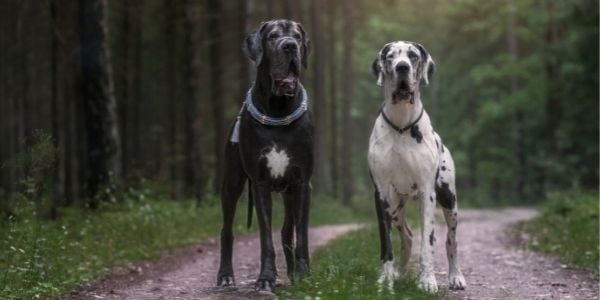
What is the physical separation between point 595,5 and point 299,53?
23.0m

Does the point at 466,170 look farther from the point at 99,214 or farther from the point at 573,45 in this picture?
the point at 99,214

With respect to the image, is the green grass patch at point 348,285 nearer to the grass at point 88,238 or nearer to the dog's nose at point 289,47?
the dog's nose at point 289,47

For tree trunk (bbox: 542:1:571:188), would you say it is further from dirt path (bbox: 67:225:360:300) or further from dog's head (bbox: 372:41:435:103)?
dog's head (bbox: 372:41:435:103)

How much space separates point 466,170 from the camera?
169 feet

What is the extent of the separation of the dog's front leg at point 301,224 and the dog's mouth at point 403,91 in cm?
130

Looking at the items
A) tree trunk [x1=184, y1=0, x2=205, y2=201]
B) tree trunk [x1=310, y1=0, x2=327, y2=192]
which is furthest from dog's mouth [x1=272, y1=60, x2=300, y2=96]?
tree trunk [x1=310, y1=0, x2=327, y2=192]

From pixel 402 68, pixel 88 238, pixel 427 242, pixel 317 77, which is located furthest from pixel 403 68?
pixel 317 77

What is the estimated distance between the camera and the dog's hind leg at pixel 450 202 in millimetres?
8805

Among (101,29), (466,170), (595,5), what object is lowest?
(466,170)

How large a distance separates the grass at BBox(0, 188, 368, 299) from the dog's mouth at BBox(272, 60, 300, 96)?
327 cm

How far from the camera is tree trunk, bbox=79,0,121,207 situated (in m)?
15.3

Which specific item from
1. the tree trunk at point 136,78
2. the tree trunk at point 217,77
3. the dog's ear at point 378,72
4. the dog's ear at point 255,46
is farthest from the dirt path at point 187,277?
the tree trunk at point 136,78

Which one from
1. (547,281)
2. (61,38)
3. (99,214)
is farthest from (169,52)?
(547,281)

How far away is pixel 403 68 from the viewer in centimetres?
797
